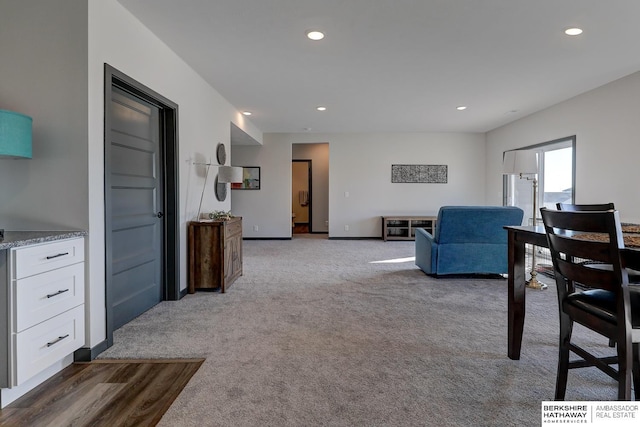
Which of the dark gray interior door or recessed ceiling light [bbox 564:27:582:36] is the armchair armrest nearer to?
recessed ceiling light [bbox 564:27:582:36]

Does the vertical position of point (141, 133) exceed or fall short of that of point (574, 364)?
it exceeds it

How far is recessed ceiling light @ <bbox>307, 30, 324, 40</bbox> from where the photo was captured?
9.75 ft

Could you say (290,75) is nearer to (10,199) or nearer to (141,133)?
(141,133)

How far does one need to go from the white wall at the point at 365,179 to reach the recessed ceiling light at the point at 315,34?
16.1 ft

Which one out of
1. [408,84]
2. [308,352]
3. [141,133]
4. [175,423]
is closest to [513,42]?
[408,84]

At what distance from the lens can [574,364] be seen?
1.62m

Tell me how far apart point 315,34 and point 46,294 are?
2727 mm

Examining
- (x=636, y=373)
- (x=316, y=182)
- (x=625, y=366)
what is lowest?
(x=636, y=373)

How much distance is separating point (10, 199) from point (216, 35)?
1.99 meters

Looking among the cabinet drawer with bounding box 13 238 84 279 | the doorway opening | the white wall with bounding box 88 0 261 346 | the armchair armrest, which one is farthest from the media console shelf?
the cabinet drawer with bounding box 13 238 84 279

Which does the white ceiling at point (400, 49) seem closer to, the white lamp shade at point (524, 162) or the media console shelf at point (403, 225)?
the white lamp shade at point (524, 162)

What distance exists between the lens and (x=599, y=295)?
157 centimetres

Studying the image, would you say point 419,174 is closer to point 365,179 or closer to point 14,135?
point 365,179

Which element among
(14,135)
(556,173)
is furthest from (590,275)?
(556,173)
